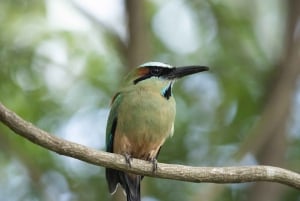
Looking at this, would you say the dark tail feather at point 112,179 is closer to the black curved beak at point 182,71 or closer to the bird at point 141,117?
the bird at point 141,117

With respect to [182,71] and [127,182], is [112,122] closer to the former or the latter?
[127,182]

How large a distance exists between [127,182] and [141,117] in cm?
64

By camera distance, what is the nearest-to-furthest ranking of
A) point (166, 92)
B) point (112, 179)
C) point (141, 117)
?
point (141, 117) → point (166, 92) → point (112, 179)

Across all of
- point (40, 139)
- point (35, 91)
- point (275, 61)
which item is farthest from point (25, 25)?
point (40, 139)

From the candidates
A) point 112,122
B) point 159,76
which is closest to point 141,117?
point 112,122

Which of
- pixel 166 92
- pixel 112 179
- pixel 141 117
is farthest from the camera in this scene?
pixel 112 179

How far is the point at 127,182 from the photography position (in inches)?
226

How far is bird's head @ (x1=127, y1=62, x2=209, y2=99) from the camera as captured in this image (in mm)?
5582

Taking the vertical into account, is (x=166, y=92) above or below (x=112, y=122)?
above

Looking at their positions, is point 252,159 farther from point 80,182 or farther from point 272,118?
point 80,182

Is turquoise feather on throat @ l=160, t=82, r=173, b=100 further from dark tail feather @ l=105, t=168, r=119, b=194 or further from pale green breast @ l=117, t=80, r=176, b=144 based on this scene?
dark tail feather @ l=105, t=168, r=119, b=194

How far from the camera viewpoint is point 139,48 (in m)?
6.90

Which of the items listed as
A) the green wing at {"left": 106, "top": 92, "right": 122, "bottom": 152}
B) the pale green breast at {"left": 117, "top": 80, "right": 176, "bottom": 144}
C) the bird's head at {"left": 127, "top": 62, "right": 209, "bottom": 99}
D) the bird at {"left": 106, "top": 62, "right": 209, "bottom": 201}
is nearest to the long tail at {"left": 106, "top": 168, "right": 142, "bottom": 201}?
the bird at {"left": 106, "top": 62, "right": 209, "bottom": 201}

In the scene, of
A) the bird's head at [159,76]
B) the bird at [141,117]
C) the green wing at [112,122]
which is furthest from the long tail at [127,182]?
the bird's head at [159,76]
